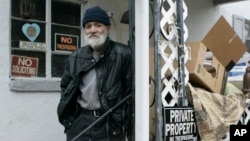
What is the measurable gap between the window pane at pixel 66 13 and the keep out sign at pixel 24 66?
2.20ft

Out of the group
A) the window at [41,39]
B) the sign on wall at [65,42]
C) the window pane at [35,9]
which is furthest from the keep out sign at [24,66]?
the window pane at [35,9]

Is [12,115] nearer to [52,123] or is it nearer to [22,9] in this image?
[52,123]

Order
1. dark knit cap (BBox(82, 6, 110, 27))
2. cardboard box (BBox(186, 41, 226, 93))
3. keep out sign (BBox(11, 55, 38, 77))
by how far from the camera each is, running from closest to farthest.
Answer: dark knit cap (BBox(82, 6, 110, 27)) < cardboard box (BBox(186, 41, 226, 93)) < keep out sign (BBox(11, 55, 38, 77))

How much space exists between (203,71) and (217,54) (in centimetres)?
38

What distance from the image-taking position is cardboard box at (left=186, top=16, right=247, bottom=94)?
147 inches

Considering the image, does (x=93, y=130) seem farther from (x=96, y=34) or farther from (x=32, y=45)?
(x=32, y=45)

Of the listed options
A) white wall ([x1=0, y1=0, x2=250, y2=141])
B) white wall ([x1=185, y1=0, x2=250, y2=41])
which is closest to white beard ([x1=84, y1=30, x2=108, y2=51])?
white wall ([x1=0, y1=0, x2=250, y2=141])

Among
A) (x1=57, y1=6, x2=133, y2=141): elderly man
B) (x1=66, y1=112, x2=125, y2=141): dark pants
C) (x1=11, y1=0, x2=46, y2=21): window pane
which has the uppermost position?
(x1=11, y1=0, x2=46, y2=21): window pane

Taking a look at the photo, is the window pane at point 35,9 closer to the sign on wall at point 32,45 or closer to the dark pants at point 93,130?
the sign on wall at point 32,45

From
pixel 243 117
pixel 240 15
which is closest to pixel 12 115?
pixel 243 117

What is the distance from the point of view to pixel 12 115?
168 inches

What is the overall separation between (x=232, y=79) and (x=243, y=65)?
0.39 meters

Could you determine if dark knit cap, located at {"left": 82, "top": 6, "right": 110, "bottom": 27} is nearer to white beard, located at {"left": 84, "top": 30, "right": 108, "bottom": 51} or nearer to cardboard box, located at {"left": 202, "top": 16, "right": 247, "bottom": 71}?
white beard, located at {"left": 84, "top": 30, "right": 108, "bottom": 51}

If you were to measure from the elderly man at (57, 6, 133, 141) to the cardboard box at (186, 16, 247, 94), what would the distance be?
0.92 metres
